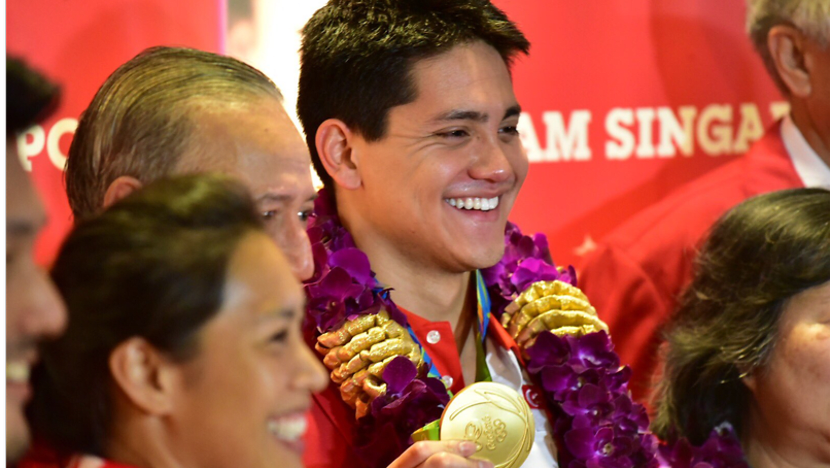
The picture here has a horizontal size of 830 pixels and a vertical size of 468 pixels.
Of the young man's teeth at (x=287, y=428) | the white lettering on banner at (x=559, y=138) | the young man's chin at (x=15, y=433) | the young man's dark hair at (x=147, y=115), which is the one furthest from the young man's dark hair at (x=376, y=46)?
the young man's chin at (x=15, y=433)

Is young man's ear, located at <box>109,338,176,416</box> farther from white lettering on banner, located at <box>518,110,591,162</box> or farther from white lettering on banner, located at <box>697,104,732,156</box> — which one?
white lettering on banner, located at <box>697,104,732,156</box>

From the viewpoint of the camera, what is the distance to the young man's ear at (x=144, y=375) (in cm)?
144

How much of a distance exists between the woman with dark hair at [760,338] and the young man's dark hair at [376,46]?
29.3 inches

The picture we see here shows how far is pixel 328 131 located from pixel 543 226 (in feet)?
3.59

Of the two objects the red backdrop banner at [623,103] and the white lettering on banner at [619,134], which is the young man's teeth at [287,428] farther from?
the white lettering on banner at [619,134]

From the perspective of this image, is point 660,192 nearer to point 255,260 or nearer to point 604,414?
point 604,414

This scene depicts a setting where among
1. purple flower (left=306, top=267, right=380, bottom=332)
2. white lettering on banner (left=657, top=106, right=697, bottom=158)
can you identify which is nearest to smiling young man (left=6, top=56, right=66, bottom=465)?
purple flower (left=306, top=267, right=380, bottom=332)

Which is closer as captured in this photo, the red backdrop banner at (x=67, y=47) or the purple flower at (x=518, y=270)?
the purple flower at (x=518, y=270)

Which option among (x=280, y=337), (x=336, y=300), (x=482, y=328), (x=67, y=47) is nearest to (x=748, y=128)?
(x=482, y=328)

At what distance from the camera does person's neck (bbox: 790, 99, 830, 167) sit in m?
3.35

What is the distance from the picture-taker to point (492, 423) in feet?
6.78

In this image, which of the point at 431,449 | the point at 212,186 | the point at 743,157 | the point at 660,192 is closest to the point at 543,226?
the point at 660,192

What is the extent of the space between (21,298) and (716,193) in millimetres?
2402

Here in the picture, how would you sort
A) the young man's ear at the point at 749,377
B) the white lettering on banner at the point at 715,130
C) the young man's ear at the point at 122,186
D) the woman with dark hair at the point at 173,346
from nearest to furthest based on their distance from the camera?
the woman with dark hair at the point at 173,346
the young man's ear at the point at 122,186
the young man's ear at the point at 749,377
the white lettering on banner at the point at 715,130
